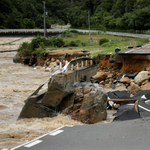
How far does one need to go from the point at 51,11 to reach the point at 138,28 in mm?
71546

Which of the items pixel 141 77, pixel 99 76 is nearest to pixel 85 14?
pixel 99 76

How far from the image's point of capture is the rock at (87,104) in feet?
32.7

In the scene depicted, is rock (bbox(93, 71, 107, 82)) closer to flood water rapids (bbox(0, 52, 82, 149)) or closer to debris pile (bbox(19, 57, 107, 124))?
flood water rapids (bbox(0, 52, 82, 149))

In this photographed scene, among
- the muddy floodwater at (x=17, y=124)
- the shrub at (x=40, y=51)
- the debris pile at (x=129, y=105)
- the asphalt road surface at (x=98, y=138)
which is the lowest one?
the muddy floodwater at (x=17, y=124)

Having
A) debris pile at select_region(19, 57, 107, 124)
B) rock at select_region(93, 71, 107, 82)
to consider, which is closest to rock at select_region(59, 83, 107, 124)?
debris pile at select_region(19, 57, 107, 124)

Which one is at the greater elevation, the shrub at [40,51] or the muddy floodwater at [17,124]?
the shrub at [40,51]

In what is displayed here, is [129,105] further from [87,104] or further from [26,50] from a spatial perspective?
[26,50]

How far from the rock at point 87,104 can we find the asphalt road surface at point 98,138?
90.9 inches

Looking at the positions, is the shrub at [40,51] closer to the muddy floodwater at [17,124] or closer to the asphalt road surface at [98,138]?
the muddy floodwater at [17,124]

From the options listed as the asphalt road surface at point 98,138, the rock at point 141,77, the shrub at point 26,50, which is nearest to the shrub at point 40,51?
the shrub at point 26,50

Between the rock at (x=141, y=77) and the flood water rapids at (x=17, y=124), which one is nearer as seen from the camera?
the flood water rapids at (x=17, y=124)

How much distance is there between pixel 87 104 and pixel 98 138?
12.5 ft

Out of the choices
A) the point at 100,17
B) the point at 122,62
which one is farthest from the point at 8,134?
the point at 100,17

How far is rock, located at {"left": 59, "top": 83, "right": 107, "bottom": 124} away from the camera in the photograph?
9.98 meters
